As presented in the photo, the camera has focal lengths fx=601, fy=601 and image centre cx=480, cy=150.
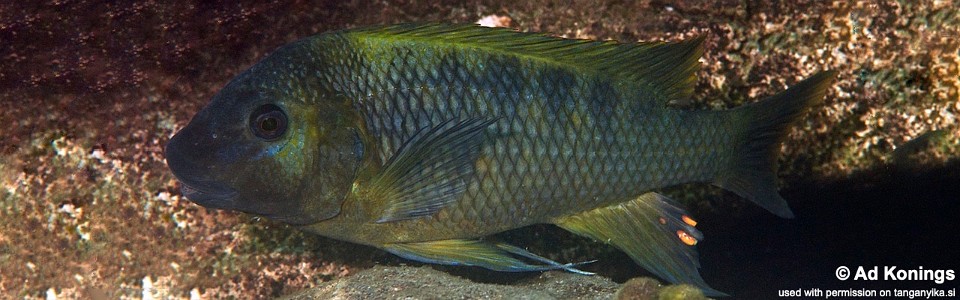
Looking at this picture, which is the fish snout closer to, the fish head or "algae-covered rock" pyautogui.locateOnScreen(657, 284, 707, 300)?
the fish head

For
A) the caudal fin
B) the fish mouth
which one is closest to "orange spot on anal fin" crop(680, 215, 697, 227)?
the caudal fin

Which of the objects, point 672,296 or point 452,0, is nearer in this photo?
point 672,296

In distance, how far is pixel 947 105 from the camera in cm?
266

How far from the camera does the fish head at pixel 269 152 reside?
1.89 metres

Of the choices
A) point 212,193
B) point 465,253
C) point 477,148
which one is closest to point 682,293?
point 465,253

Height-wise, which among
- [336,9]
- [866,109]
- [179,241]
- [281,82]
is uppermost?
[336,9]

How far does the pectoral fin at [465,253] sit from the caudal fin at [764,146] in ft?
2.47

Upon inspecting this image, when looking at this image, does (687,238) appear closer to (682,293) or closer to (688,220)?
(688,220)

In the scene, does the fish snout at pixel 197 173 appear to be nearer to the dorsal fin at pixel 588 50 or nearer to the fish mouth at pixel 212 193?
the fish mouth at pixel 212 193

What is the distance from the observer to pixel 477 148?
1.99m

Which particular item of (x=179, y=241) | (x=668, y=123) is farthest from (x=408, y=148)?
(x=179, y=241)

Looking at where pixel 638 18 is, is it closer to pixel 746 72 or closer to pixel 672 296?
pixel 746 72

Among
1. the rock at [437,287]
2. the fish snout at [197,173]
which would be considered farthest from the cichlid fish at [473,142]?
the rock at [437,287]

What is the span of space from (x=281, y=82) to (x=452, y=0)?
1050mm
